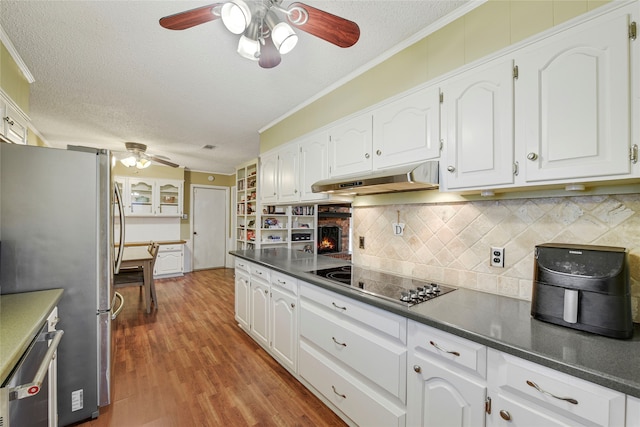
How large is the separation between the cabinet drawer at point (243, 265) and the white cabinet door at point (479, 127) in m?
2.09

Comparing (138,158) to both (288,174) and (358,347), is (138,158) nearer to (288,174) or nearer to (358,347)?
(288,174)

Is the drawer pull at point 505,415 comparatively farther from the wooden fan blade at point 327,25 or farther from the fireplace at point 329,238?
the fireplace at point 329,238

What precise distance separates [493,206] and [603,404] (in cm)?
101

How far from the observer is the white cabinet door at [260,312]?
2494mm

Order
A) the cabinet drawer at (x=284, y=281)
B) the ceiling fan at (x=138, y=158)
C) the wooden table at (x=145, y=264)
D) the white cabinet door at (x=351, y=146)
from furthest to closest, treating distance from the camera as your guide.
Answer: the ceiling fan at (x=138, y=158)
the wooden table at (x=145, y=264)
the cabinet drawer at (x=284, y=281)
the white cabinet door at (x=351, y=146)

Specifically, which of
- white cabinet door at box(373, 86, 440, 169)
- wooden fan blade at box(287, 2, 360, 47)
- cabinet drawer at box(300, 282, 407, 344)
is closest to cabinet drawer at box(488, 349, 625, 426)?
cabinet drawer at box(300, 282, 407, 344)

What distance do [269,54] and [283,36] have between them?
232mm

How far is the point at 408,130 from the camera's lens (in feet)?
5.56

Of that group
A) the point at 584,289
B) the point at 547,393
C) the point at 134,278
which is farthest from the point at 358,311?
the point at 134,278

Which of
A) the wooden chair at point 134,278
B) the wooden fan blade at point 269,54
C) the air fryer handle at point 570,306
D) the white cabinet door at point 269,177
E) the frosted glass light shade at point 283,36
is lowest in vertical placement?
the wooden chair at point 134,278

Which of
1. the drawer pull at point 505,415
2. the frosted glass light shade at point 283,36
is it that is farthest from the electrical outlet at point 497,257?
the frosted glass light shade at point 283,36

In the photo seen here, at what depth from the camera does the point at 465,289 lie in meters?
1.64

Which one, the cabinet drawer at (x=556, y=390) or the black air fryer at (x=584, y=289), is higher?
the black air fryer at (x=584, y=289)

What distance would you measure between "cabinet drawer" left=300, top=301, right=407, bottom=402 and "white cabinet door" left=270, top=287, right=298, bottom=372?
0.13m
